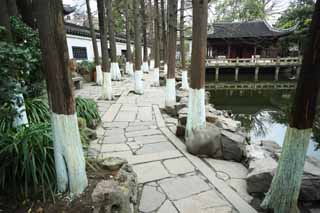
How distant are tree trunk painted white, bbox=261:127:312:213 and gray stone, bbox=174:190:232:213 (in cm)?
53

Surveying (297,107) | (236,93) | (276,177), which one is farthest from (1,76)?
(236,93)

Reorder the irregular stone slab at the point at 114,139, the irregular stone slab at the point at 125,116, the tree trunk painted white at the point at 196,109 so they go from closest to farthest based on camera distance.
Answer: the tree trunk painted white at the point at 196,109
the irregular stone slab at the point at 114,139
the irregular stone slab at the point at 125,116

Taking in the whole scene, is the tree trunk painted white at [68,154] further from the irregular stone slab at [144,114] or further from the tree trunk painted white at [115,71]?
the tree trunk painted white at [115,71]

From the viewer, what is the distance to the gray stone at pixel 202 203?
7.08 feet

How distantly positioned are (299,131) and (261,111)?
372 inches

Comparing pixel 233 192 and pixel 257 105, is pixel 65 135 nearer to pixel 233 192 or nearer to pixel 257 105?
pixel 233 192

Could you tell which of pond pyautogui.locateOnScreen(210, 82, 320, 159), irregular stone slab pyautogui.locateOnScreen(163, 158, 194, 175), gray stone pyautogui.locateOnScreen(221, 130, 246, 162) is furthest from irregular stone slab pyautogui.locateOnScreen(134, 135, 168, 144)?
pond pyautogui.locateOnScreen(210, 82, 320, 159)

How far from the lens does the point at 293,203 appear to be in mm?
1997

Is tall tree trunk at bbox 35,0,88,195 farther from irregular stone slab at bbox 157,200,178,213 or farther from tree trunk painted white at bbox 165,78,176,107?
tree trunk painted white at bbox 165,78,176,107

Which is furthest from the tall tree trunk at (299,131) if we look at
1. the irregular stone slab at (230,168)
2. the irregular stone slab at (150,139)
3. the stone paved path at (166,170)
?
the irregular stone slab at (150,139)

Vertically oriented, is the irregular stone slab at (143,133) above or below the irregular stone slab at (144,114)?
below

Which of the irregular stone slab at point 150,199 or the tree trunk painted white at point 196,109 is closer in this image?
the irregular stone slab at point 150,199

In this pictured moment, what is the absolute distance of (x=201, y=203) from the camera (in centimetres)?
225

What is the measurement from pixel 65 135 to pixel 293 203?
2298mm
